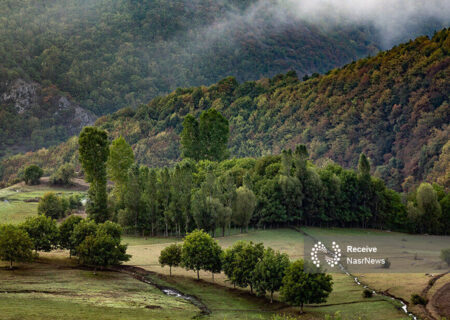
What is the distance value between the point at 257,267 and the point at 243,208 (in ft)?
154

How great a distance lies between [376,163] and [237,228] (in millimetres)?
90864

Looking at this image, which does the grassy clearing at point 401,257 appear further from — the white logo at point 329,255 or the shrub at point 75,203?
the shrub at point 75,203

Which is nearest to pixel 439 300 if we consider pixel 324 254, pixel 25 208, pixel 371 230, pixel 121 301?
pixel 324 254

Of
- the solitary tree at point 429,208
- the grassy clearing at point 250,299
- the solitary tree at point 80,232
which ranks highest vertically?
the solitary tree at point 429,208

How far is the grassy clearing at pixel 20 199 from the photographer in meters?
131

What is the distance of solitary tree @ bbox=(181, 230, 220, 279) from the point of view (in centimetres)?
8056

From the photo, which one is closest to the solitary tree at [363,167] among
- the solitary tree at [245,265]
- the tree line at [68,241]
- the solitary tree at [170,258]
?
the solitary tree at [245,265]

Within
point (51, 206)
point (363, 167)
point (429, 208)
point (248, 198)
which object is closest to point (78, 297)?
point (248, 198)

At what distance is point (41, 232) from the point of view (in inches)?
3497

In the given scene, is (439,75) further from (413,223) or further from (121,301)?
(121,301)

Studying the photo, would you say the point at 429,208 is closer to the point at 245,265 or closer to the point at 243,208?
the point at 243,208

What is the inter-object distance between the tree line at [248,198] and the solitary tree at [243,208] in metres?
0.23

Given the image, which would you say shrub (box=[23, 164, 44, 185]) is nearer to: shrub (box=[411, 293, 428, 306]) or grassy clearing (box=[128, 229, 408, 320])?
grassy clearing (box=[128, 229, 408, 320])

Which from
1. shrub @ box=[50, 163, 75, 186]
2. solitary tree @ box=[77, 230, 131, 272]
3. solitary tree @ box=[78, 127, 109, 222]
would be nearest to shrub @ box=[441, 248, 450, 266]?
solitary tree @ box=[77, 230, 131, 272]
